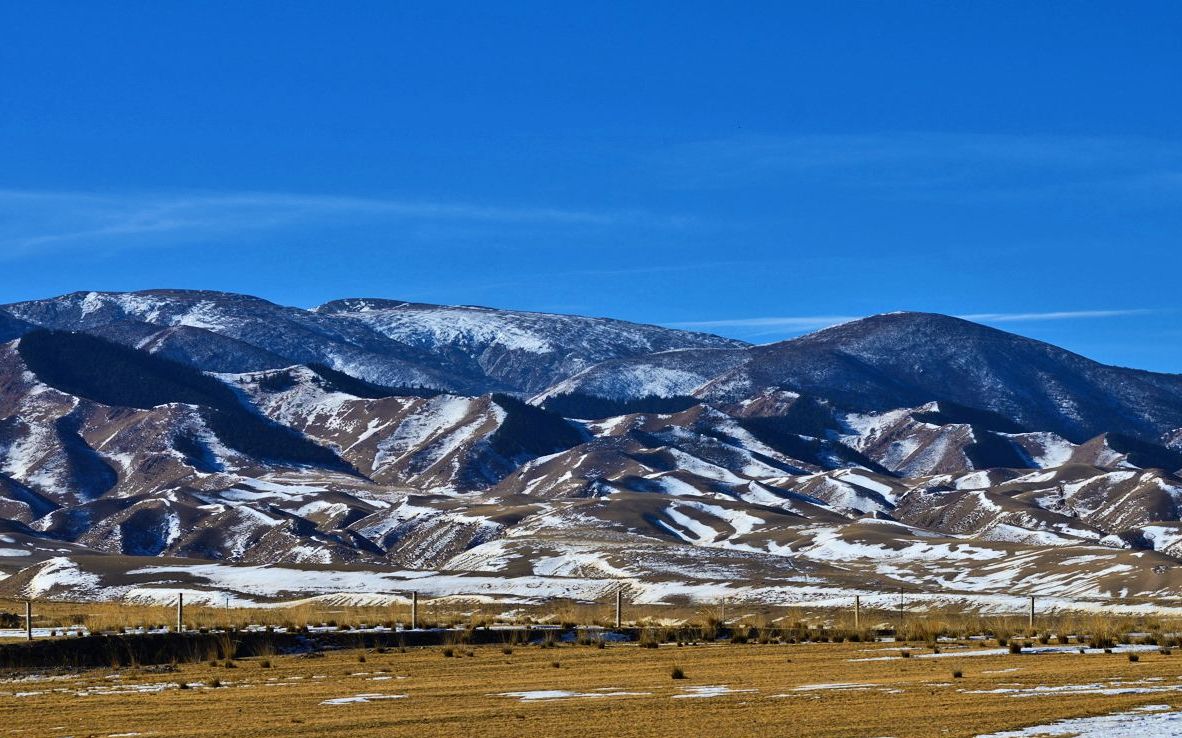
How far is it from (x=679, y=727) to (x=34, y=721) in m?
9.28

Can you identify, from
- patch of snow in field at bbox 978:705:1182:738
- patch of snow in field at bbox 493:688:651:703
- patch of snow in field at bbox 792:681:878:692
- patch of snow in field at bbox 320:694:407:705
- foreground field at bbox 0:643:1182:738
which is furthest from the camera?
patch of snow in field at bbox 792:681:878:692

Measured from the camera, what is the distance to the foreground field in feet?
76.7

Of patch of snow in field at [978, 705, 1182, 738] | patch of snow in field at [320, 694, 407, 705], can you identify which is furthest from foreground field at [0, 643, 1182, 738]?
patch of snow in field at [978, 705, 1182, 738]

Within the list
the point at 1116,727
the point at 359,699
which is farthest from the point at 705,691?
the point at 1116,727

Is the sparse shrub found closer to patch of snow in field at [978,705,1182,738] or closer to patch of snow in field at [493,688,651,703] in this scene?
patch of snow in field at [493,688,651,703]

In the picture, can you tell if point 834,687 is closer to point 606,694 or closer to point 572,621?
point 606,694

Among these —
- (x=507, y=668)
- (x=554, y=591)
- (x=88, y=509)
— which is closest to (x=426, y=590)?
(x=554, y=591)

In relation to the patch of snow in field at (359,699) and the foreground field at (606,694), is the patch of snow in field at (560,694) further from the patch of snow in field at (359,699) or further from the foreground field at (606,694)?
the patch of snow in field at (359,699)

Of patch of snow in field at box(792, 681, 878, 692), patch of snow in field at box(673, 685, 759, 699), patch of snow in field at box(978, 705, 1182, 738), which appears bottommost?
patch of snow in field at box(978, 705, 1182, 738)

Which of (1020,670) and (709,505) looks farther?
(709,505)

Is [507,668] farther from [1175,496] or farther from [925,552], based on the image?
[1175,496]

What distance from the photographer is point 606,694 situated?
28.3 meters

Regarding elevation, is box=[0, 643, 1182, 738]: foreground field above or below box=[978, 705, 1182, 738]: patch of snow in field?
above

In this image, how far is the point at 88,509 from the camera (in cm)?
19212
